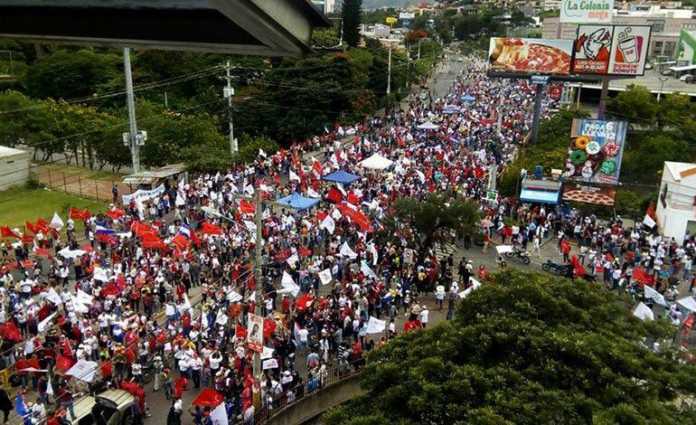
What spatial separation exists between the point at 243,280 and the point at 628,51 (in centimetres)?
3093

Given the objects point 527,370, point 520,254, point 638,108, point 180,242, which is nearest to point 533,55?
point 638,108

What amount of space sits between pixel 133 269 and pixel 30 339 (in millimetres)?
4795

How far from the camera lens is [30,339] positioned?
16.6 m

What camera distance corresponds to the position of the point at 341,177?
30.7m

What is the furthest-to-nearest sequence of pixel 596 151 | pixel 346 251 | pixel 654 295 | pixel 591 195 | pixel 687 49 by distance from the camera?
pixel 687 49, pixel 596 151, pixel 591 195, pixel 346 251, pixel 654 295

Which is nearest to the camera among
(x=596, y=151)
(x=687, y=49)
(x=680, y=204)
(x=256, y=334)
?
(x=256, y=334)

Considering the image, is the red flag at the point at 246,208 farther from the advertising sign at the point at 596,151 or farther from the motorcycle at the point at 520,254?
the advertising sign at the point at 596,151

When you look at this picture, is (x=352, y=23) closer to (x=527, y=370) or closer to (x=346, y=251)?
(x=346, y=251)

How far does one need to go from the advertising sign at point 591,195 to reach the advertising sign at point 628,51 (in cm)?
1162

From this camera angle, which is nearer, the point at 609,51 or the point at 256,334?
the point at 256,334

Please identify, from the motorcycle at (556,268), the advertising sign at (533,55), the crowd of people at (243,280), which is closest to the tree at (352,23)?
the advertising sign at (533,55)

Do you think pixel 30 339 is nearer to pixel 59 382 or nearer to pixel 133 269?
pixel 59 382

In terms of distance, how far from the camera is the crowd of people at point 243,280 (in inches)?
620

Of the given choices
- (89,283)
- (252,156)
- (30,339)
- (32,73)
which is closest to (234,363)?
(30,339)
